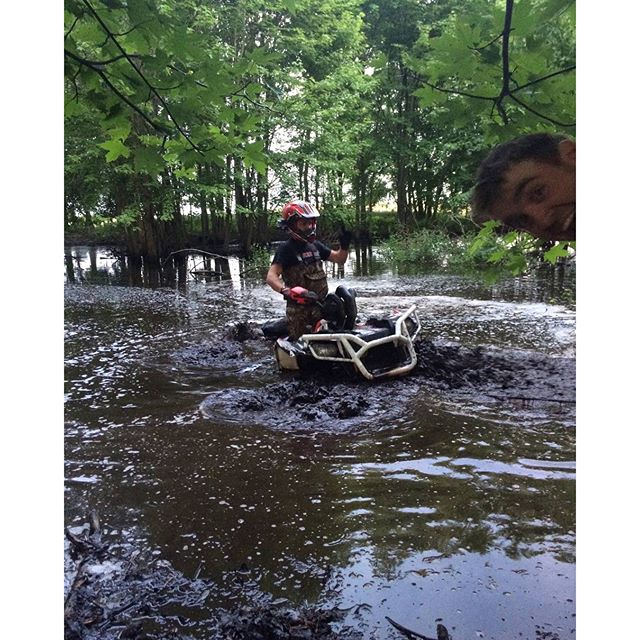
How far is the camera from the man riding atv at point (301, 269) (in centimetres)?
288

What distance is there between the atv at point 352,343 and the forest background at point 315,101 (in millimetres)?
928

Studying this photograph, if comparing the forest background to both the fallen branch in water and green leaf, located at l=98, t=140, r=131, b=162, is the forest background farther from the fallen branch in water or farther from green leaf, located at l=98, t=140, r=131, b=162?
the fallen branch in water

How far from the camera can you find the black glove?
2.52m

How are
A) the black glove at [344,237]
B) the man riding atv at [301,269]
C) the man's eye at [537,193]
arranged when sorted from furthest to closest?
1. the man riding atv at [301,269]
2. the black glove at [344,237]
3. the man's eye at [537,193]

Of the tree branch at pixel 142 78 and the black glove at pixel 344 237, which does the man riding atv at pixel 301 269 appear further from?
the tree branch at pixel 142 78

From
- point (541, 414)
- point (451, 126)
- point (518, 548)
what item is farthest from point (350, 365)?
point (451, 126)

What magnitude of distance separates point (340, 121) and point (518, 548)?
59.1 inches

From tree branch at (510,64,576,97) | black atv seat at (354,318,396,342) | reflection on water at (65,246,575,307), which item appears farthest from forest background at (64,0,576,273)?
reflection on water at (65,246,575,307)

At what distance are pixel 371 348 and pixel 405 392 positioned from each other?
29 cm

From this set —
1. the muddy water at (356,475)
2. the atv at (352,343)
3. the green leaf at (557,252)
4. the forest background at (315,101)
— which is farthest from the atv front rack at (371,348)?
the green leaf at (557,252)

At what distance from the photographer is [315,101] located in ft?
5.74

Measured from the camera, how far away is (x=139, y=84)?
3.40 feet

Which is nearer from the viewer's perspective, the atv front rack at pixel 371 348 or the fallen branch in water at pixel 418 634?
the fallen branch in water at pixel 418 634

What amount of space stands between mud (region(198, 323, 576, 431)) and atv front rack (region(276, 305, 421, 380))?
0.28 ft
